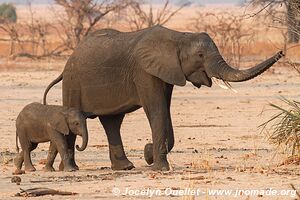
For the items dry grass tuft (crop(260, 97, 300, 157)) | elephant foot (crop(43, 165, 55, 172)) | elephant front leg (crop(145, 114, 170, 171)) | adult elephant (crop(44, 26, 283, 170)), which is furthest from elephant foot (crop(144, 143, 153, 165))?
dry grass tuft (crop(260, 97, 300, 157))

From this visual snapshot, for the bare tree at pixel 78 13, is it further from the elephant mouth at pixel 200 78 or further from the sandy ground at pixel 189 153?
the elephant mouth at pixel 200 78

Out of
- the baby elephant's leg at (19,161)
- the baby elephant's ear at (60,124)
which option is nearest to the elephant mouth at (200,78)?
the baby elephant's ear at (60,124)

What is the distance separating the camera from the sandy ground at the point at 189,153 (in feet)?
37.8

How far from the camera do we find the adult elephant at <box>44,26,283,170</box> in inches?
520

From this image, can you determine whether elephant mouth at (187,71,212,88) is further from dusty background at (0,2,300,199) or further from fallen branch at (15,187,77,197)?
fallen branch at (15,187,77,197)

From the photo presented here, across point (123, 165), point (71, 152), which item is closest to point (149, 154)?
point (123, 165)

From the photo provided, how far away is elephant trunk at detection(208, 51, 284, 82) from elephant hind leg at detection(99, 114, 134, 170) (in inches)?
67.3

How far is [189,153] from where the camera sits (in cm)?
1550

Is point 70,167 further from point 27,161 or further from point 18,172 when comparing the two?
point 18,172

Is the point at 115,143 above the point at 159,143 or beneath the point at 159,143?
beneath

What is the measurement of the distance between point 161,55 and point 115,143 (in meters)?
1.39

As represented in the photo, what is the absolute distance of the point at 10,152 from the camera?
15844mm

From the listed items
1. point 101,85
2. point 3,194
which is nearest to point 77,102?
point 101,85

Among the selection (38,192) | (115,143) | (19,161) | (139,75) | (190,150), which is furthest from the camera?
(190,150)
